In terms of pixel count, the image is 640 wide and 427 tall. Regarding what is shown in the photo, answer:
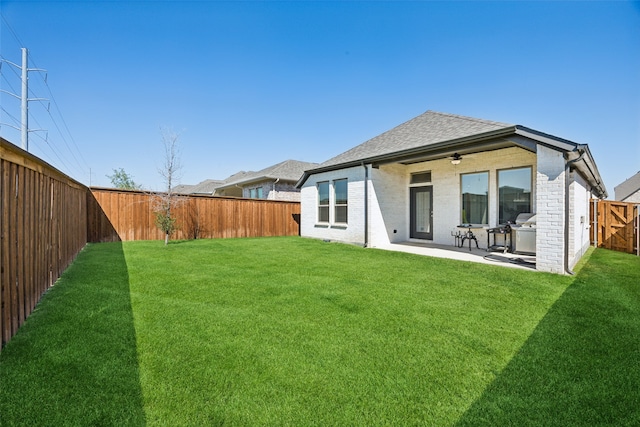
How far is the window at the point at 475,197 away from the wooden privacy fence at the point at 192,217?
8.87 metres

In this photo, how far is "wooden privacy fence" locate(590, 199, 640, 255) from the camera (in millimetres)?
9188

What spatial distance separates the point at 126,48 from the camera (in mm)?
9883

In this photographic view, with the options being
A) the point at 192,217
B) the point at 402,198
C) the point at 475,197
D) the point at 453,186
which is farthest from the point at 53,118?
the point at 475,197

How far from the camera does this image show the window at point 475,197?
29.6 feet

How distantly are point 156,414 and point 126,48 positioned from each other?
40.1 ft

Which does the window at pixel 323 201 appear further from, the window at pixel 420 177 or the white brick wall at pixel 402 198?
the window at pixel 420 177

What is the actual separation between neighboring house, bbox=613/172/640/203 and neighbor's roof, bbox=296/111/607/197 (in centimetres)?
2693

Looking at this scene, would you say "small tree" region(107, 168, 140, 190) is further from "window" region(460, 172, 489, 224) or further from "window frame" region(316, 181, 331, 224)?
"window" region(460, 172, 489, 224)

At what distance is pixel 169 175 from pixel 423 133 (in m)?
9.87

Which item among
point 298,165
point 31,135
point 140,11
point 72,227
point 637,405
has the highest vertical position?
point 140,11

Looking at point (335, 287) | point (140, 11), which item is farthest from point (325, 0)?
point (335, 287)

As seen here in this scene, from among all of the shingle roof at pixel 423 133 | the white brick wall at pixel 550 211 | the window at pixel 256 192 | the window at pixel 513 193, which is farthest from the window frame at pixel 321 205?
the window at pixel 256 192

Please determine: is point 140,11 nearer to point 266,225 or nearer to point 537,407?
point 266,225

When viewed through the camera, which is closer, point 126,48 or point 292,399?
point 292,399
